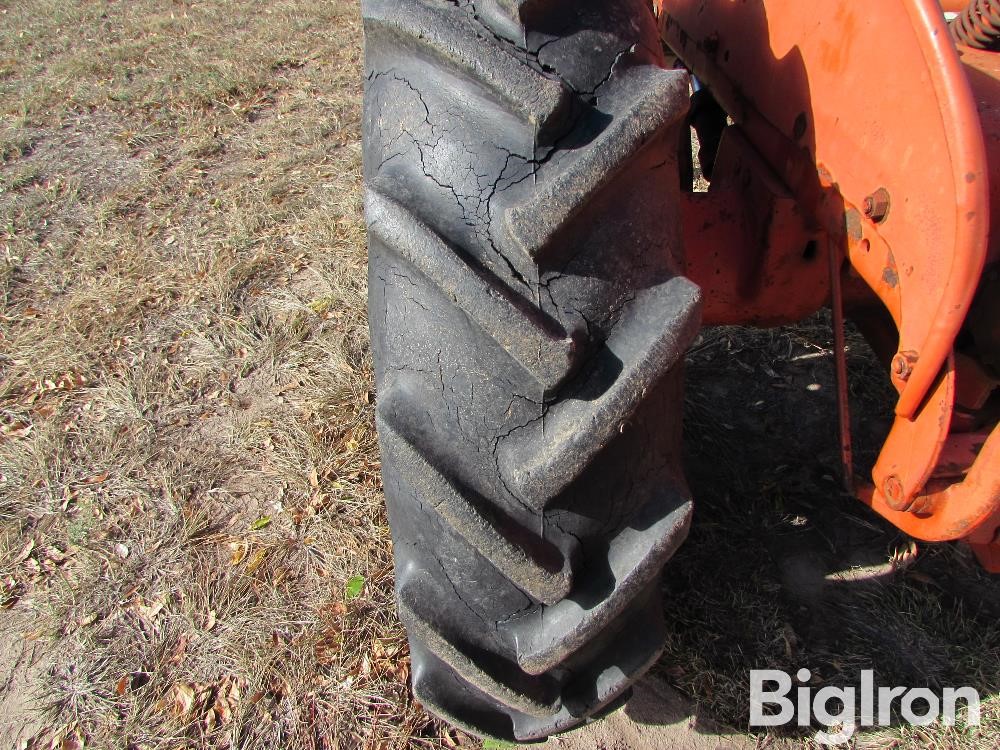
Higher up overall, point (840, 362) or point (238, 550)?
point (840, 362)

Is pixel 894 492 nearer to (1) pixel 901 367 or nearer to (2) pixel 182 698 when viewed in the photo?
(1) pixel 901 367

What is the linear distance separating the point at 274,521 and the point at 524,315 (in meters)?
1.53

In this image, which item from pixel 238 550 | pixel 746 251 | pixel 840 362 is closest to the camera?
pixel 840 362

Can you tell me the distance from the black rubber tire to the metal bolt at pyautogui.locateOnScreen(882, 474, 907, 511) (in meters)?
0.34

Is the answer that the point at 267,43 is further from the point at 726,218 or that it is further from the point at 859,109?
the point at 859,109

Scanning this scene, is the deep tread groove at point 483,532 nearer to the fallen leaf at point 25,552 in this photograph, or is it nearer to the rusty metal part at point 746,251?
the rusty metal part at point 746,251

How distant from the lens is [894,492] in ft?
3.61

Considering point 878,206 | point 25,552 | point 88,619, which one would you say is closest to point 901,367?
point 878,206

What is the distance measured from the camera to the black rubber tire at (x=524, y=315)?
928mm

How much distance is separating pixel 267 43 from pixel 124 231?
2.75 meters

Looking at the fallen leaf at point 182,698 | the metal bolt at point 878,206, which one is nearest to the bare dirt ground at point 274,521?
the fallen leaf at point 182,698

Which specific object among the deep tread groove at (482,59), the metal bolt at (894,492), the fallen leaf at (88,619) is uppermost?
the deep tread groove at (482,59)

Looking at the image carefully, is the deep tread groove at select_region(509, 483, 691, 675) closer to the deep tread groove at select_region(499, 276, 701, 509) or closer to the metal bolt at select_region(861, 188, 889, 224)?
the deep tread groove at select_region(499, 276, 701, 509)

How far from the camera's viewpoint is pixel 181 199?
3631 millimetres
